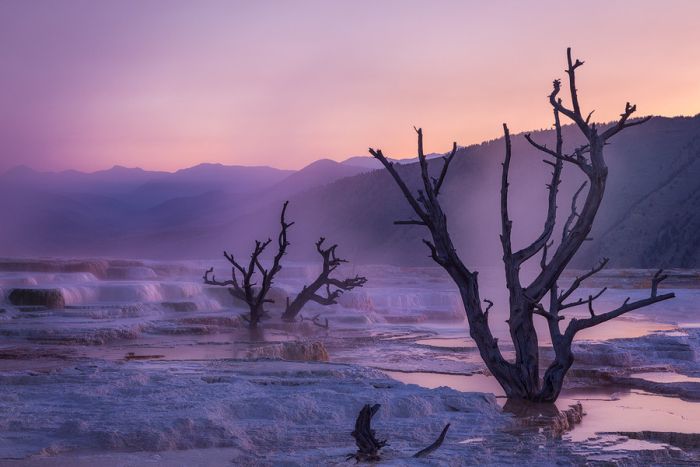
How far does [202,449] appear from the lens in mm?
6918

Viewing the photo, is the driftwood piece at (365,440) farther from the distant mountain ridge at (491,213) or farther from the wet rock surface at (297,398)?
the distant mountain ridge at (491,213)

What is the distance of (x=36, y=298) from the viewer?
22656mm

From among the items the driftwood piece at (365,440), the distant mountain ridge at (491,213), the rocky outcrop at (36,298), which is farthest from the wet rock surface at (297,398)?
the distant mountain ridge at (491,213)

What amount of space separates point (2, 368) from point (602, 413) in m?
7.60

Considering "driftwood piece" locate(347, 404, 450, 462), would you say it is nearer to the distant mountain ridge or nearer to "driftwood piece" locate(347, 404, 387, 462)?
"driftwood piece" locate(347, 404, 387, 462)

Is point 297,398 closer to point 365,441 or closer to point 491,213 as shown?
point 365,441

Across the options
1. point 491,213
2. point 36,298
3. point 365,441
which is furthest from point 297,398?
point 491,213

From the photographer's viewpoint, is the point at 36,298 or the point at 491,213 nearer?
the point at 36,298

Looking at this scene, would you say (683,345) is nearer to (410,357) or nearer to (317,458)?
(410,357)

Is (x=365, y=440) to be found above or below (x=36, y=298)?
below

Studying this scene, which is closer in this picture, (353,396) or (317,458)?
(317,458)

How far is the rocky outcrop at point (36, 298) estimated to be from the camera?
22.6 meters

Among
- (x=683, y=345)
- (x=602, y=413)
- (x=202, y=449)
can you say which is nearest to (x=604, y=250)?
(x=683, y=345)

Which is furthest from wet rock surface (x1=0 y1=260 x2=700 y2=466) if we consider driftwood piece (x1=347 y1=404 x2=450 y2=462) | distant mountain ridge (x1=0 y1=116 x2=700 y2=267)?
distant mountain ridge (x1=0 y1=116 x2=700 y2=267)
